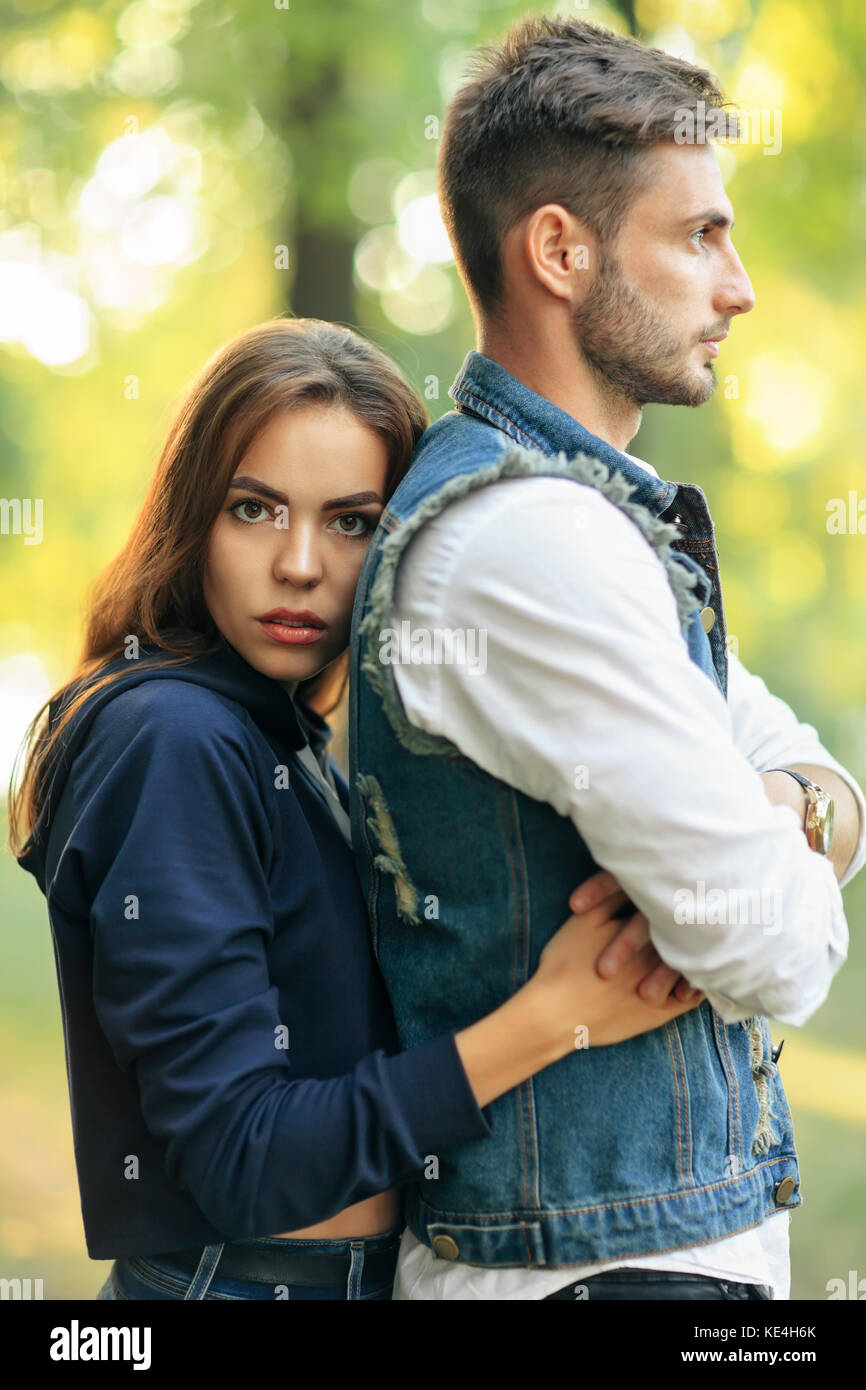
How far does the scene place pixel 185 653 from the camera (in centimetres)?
180

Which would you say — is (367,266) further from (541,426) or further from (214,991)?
(214,991)

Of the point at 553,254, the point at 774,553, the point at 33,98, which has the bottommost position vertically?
the point at 553,254

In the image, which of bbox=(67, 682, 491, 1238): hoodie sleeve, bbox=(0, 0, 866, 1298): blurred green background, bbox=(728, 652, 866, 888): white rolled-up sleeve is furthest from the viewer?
bbox=(0, 0, 866, 1298): blurred green background

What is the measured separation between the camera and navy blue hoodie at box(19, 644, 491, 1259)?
1.50 m

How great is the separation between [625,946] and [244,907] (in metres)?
0.47

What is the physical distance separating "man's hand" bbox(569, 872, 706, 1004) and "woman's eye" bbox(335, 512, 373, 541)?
24.3 inches

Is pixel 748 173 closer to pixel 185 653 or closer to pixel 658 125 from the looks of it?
pixel 658 125

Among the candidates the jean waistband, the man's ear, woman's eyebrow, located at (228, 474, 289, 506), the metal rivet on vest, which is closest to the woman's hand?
the metal rivet on vest

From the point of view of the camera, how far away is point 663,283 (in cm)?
179

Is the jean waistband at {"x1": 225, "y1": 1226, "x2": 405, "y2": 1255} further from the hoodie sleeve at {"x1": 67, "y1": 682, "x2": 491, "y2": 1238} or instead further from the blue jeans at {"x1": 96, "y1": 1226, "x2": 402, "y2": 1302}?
the hoodie sleeve at {"x1": 67, "y1": 682, "x2": 491, "y2": 1238}

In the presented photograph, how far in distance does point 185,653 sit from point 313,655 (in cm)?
18

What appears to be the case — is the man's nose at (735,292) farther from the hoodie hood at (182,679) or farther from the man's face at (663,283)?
the hoodie hood at (182,679)

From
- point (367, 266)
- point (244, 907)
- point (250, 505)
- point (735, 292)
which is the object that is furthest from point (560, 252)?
point (367, 266)
